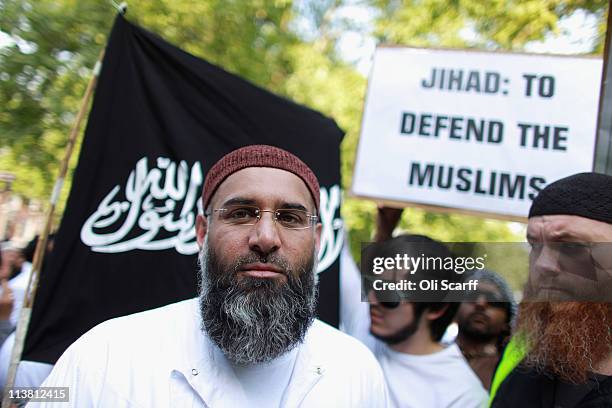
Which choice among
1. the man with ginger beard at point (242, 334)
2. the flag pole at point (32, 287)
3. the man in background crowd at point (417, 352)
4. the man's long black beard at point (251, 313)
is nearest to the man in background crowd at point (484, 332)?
the man in background crowd at point (417, 352)

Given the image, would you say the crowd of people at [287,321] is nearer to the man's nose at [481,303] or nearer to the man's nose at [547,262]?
the man's nose at [547,262]

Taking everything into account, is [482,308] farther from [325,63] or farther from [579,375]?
[325,63]

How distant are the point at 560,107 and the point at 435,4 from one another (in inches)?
159

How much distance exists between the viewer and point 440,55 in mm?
3178

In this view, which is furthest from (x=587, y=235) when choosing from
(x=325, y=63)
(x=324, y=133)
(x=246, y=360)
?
(x=325, y=63)

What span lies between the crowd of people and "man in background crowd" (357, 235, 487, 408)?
0.27 meters

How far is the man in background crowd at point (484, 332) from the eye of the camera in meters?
2.49

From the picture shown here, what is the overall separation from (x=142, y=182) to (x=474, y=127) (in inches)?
71.5

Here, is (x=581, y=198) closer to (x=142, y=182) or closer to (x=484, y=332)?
(x=484, y=332)

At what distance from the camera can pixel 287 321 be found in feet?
5.52

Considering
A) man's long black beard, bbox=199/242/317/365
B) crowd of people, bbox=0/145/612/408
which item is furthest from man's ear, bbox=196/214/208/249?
man's long black beard, bbox=199/242/317/365

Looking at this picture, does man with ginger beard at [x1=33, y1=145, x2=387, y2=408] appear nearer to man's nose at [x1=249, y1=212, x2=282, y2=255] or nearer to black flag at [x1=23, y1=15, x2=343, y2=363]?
man's nose at [x1=249, y1=212, x2=282, y2=255]

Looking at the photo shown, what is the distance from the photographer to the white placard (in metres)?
2.91

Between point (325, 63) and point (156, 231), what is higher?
point (325, 63)
